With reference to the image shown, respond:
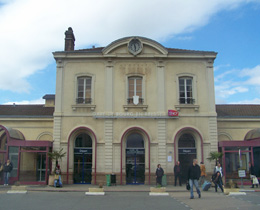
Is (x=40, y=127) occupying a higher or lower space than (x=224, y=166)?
higher

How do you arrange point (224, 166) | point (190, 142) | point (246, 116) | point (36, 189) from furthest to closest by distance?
1. point (246, 116)
2. point (190, 142)
3. point (224, 166)
4. point (36, 189)

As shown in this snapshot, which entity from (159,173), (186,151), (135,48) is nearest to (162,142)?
(186,151)

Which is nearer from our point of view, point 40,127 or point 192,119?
point 192,119

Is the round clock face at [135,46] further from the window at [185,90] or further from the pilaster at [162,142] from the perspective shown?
the pilaster at [162,142]

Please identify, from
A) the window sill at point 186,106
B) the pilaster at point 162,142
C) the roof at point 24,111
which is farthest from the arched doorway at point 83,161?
the window sill at point 186,106

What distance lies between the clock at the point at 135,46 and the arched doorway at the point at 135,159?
19.2ft

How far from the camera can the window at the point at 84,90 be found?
22172mm

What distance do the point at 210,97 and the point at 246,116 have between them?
166 inches

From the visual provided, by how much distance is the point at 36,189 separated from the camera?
18609mm

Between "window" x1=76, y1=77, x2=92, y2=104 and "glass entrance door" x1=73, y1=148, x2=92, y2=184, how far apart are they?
3.45m

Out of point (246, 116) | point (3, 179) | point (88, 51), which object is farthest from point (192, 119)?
point (3, 179)

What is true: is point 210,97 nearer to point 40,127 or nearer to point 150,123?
point 150,123

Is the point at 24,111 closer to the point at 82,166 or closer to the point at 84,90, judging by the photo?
the point at 84,90

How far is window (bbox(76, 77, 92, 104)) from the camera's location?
22172 millimetres
